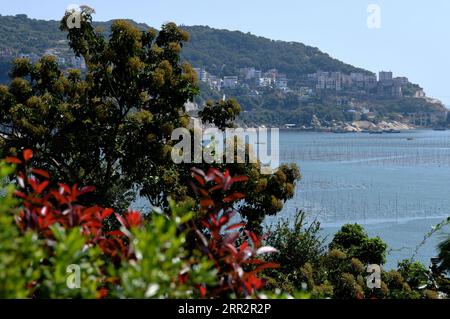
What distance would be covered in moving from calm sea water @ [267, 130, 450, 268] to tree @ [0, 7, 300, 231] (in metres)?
4.70

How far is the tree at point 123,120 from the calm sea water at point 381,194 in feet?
15.4

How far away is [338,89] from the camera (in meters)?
171

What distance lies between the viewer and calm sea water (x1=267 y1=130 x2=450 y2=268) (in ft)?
113

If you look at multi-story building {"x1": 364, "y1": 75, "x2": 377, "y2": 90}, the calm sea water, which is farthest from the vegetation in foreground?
multi-story building {"x1": 364, "y1": 75, "x2": 377, "y2": 90}

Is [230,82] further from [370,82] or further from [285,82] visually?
[370,82]

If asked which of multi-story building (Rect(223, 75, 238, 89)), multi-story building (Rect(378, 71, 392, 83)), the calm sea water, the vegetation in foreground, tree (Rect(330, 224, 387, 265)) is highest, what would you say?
multi-story building (Rect(378, 71, 392, 83))

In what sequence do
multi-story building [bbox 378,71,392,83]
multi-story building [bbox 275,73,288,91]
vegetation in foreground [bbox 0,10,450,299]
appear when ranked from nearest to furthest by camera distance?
1. vegetation in foreground [bbox 0,10,450,299]
2. multi-story building [bbox 275,73,288,91]
3. multi-story building [bbox 378,71,392,83]

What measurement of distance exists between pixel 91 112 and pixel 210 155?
2040mm

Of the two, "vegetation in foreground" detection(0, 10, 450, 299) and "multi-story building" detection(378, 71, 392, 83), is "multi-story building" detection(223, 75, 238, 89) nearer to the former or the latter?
"multi-story building" detection(378, 71, 392, 83)

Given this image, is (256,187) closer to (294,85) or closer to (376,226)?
(376,226)

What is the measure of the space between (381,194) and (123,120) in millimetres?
42685

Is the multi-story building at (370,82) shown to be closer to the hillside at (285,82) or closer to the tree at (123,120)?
the hillside at (285,82)

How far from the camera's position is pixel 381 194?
5100cm
